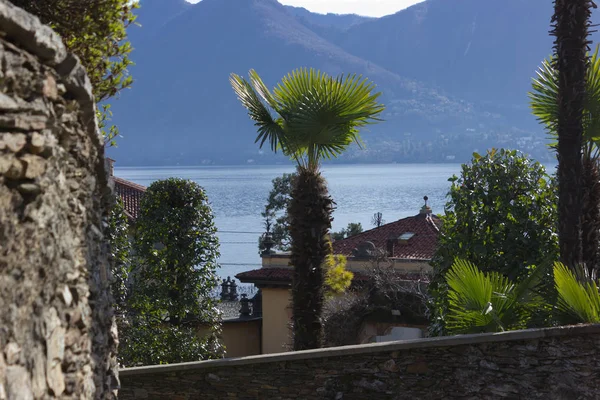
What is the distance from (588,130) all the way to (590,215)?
134 centimetres

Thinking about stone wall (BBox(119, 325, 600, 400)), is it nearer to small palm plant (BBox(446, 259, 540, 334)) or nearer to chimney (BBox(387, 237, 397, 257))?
small palm plant (BBox(446, 259, 540, 334))

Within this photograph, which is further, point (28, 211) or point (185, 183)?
point (185, 183)

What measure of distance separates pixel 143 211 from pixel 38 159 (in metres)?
9.91

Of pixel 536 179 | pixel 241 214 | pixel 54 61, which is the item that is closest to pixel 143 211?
pixel 536 179

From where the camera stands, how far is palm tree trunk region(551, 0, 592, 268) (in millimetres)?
9953

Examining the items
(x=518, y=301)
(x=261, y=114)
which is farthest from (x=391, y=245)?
(x=518, y=301)

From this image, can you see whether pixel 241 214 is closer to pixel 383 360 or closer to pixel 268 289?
pixel 268 289

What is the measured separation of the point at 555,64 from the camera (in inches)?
413

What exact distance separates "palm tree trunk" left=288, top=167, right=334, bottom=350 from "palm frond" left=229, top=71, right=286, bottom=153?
0.74 meters

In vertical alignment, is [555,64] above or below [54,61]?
above

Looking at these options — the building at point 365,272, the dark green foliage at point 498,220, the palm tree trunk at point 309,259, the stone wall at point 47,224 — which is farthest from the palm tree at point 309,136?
the building at point 365,272

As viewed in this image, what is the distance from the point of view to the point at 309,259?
10.7 meters

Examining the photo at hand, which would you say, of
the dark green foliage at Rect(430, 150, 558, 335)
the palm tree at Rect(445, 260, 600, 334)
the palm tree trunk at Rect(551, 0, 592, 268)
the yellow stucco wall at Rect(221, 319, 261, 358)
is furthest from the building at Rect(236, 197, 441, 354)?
the palm tree at Rect(445, 260, 600, 334)

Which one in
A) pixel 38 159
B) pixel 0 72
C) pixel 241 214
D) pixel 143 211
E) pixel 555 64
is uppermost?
pixel 555 64
